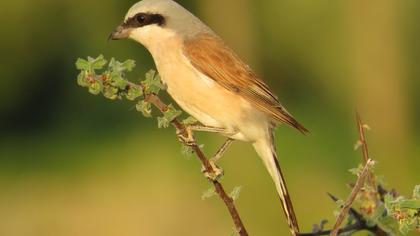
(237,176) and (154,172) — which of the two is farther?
(154,172)

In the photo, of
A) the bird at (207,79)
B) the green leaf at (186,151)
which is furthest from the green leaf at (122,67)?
the bird at (207,79)

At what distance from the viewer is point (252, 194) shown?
683cm

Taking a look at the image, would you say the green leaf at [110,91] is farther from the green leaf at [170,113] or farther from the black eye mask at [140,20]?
the black eye mask at [140,20]

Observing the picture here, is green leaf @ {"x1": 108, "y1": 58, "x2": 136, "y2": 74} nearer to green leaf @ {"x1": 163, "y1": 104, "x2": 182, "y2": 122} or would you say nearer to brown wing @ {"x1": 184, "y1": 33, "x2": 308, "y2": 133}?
green leaf @ {"x1": 163, "y1": 104, "x2": 182, "y2": 122}

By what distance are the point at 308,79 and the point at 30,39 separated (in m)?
3.22

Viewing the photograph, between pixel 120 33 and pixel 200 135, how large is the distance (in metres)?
5.98

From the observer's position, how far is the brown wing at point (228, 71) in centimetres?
320

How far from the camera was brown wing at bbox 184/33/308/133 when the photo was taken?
3.20 meters

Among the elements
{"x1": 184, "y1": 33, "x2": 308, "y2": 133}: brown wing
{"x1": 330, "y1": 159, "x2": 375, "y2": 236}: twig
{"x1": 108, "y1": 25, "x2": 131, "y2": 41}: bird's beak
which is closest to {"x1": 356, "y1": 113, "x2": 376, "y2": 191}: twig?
{"x1": 330, "y1": 159, "x2": 375, "y2": 236}: twig

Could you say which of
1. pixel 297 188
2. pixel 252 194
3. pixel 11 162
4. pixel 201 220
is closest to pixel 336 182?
pixel 297 188

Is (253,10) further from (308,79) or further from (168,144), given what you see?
(168,144)

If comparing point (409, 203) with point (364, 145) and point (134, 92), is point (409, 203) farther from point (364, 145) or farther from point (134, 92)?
point (134, 92)

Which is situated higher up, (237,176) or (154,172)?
(154,172)

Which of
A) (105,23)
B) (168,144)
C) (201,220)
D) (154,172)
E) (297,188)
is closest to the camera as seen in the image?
(201,220)
